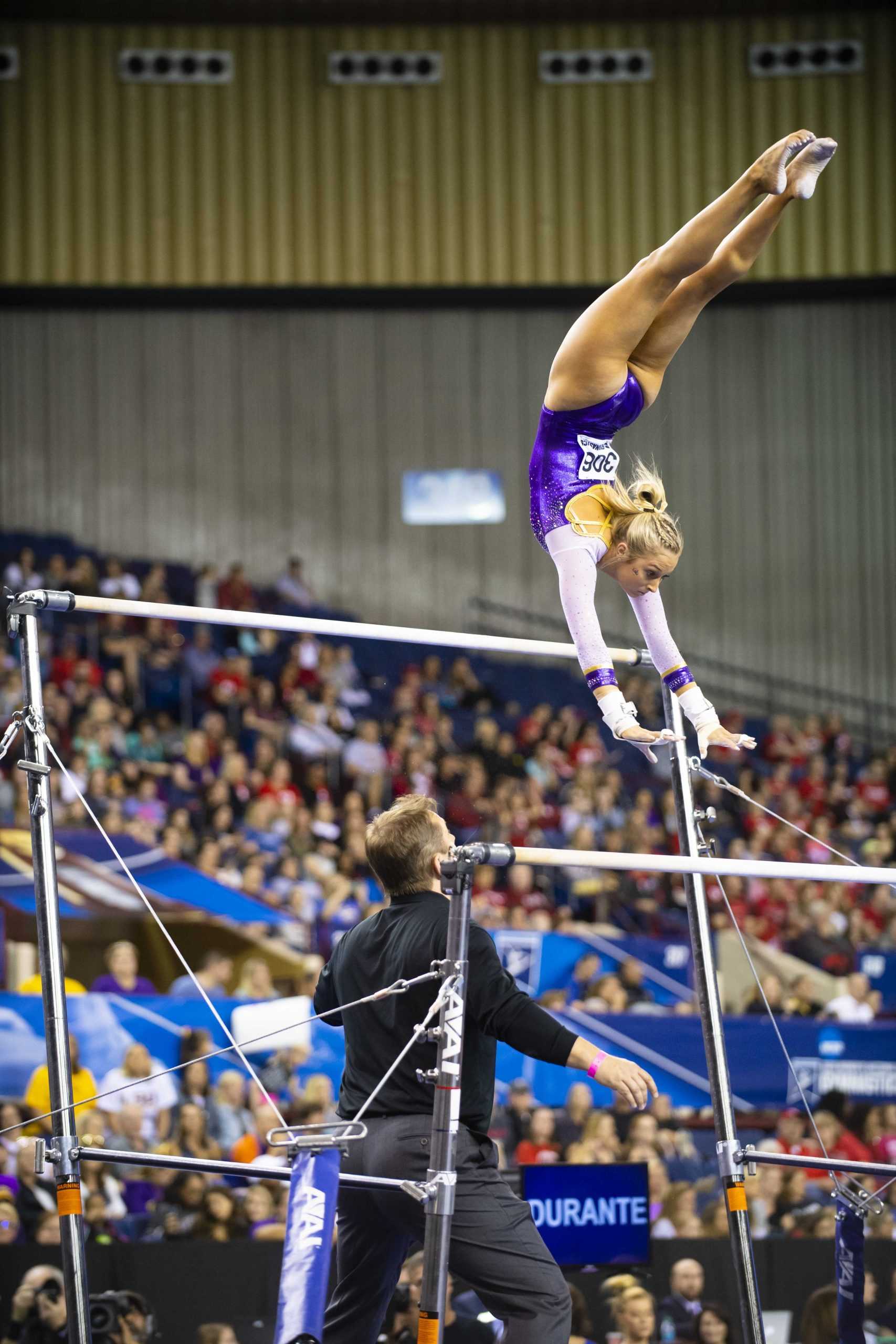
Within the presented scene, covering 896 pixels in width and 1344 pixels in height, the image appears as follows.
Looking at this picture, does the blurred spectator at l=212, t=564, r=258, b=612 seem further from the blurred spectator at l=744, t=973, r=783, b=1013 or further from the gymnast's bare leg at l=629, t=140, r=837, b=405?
the gymnast's bare leg at l=629, t=140, r=837, b=405

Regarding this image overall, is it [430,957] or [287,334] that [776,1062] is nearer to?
[430,957]

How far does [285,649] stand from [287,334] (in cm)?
354

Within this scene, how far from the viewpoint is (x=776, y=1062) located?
7531 millimetres

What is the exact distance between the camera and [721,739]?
3643 mm

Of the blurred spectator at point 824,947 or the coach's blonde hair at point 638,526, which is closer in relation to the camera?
the coach's blonde hair at point 638,526

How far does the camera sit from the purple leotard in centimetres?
360

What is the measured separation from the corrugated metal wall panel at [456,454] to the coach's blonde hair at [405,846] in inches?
437

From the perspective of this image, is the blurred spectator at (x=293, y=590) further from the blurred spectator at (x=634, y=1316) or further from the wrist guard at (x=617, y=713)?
the wrist guard at (x=617, y=713)

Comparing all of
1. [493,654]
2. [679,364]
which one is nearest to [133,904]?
[493,654]

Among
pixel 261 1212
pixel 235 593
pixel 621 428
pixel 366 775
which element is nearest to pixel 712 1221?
pixel 261 1212

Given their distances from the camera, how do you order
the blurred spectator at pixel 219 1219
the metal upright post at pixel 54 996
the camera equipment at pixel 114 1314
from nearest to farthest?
the metal upright post at pixel 54 996 → the camera equipment at pixel 114 1314 → the blurred spectator at pixel 219 1219

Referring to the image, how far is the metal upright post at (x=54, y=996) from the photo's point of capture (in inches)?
133

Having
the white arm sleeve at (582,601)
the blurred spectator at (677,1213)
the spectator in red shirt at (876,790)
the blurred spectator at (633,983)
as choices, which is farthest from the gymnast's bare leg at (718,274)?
the spectator in red shirt at (876,790)

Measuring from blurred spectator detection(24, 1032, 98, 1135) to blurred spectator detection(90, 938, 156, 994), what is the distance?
0.43 meters
